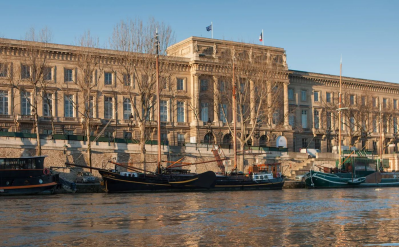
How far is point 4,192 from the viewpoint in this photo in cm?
4591

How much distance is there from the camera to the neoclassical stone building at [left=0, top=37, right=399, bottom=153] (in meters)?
67.7

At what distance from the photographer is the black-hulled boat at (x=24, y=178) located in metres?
46.1

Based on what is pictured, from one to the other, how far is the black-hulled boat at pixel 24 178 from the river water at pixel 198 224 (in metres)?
10.4

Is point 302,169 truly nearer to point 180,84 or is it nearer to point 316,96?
point 180,84

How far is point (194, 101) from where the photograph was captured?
7900cm

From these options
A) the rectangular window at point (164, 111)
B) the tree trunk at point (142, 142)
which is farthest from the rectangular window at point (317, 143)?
the tree trunk at point (142, 142)

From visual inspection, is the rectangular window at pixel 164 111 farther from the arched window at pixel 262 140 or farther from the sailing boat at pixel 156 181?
the sailing boat at pixel 156 181

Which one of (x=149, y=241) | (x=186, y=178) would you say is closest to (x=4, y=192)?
(x=186, y=178)

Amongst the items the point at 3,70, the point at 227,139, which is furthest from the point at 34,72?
the point at 227,139

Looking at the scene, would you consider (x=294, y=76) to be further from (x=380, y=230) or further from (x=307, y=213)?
(x=380, y=230)

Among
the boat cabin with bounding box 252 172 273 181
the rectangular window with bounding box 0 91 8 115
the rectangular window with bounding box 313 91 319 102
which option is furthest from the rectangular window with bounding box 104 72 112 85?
the rectangular window with bounding box 313 91 319 102

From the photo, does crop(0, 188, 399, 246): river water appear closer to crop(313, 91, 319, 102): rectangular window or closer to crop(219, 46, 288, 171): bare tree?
crop(219, 46, 288, 171): bare tree

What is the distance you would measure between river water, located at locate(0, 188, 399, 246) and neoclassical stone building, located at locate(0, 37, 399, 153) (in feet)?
106

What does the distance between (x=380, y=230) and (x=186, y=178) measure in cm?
2993
